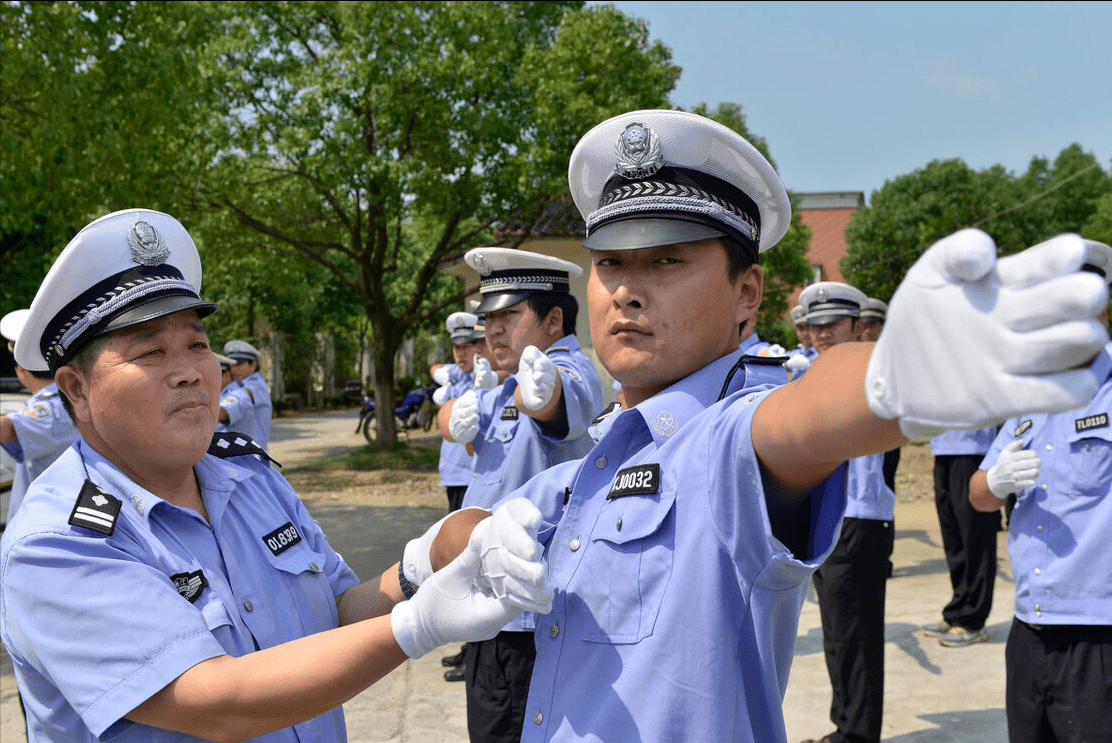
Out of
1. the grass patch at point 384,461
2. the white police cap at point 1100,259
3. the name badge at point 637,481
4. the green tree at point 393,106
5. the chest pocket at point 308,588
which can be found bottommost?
the grass patch at point 384,461

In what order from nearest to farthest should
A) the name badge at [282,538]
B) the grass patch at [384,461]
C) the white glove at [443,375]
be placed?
the name badge at [282,538], the white glove at [443,375], the grass patch at [384,461]

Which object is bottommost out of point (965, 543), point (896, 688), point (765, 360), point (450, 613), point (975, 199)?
point (896, 688)

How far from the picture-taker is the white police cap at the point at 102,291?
172cm

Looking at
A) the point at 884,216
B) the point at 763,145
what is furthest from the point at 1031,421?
the point at 884,216

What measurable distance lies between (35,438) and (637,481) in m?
4.29

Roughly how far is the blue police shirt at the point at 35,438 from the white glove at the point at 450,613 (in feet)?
13.0

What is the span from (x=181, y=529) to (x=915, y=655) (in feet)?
16.8

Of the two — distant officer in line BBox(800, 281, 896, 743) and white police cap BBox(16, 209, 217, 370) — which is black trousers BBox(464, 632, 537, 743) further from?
white police cap BBox(16, 209, 217, 370)

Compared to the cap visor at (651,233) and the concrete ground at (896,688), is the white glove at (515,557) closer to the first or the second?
the cap visor at (651,233)

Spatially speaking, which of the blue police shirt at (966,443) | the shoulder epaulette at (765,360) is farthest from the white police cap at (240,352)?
the shoulder epaulette at (765,360)

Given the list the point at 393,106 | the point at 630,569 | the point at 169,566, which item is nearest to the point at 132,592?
the point at 169,566

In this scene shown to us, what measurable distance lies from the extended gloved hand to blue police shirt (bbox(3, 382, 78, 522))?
3.97 m

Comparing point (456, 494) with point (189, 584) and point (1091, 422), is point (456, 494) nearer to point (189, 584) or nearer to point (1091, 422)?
point (1091, 422)

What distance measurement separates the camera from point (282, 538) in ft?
6.32
